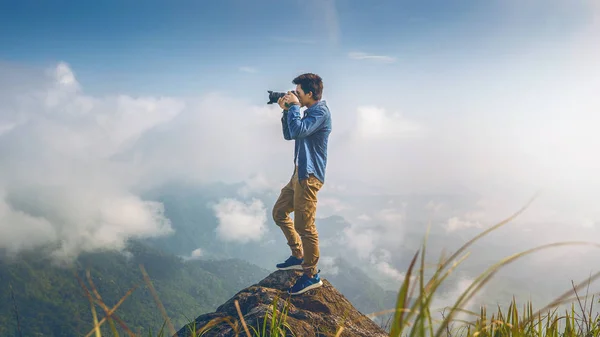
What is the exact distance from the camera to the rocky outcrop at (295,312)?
17.7 feet

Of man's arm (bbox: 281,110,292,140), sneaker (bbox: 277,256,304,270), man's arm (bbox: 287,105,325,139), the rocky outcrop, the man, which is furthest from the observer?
sneaker (bbox: 277,256,304,270)

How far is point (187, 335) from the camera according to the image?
5570 mm

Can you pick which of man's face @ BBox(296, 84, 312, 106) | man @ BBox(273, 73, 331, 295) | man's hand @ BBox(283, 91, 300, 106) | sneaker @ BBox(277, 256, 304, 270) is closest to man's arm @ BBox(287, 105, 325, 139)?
man @ BBox(273, 73, 331, 295)

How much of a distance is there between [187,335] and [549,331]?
13.5 ft

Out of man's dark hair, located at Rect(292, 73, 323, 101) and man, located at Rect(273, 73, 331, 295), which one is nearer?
man, located at Rect(273, 73, 331, 295)

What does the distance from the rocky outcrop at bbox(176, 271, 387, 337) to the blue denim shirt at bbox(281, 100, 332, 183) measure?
1.75 m

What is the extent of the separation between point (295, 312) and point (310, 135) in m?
2.51

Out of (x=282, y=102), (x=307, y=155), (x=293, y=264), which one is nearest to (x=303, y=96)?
(x=282, y=102)

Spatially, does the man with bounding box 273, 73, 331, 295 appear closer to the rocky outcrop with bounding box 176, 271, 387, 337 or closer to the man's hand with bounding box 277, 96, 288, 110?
the man's hand with bounding box 277, 96, 288, 110

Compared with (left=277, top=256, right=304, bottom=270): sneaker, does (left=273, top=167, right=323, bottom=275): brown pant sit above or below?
above

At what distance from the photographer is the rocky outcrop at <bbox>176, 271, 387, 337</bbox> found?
539cm

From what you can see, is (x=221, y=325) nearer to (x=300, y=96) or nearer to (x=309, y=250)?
(x=309, y=250)

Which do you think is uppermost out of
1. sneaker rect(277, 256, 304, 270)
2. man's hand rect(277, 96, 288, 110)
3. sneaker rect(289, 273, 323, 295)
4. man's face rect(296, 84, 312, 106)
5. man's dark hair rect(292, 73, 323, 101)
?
man's dark hair rect(292, 73, 323, 101)

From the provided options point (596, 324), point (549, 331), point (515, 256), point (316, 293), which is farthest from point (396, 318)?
point (316, 293)
